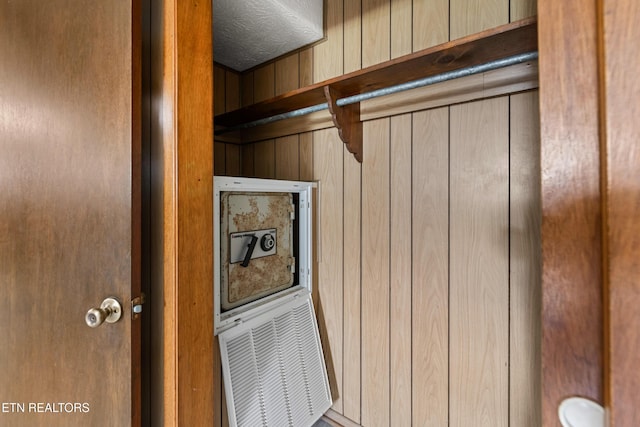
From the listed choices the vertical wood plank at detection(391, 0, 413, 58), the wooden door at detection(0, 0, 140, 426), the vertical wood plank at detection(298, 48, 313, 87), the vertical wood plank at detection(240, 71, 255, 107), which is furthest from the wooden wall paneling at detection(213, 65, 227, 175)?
the vertical wood plank at detection(391, 0, 413, 58)

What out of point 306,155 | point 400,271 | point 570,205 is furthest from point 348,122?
point 570,205

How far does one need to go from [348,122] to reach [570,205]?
3.27 feet

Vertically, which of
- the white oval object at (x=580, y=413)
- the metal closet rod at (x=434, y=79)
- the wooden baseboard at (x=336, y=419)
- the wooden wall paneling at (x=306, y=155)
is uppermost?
the metal closet rod at (x=434, y=79)

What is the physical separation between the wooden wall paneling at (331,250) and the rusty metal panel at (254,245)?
17cm

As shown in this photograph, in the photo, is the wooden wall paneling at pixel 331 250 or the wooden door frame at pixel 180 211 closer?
the wooden door frame at pixel 180 211

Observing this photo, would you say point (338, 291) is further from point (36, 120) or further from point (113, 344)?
point (36, 120)

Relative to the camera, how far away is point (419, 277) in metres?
1.13

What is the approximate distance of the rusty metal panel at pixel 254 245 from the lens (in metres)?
1.07

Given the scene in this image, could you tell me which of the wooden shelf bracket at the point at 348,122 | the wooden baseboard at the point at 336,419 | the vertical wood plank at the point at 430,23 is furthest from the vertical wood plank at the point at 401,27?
the wooden baseboard at the point at 336,419

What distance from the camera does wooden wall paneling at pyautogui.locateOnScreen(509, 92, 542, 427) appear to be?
90cm

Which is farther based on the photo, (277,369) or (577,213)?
(277,369)

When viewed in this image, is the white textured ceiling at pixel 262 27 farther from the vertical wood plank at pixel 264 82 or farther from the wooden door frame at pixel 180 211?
the wooden door frame at pixel 180 211

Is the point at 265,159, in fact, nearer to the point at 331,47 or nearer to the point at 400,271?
the point at 331,47

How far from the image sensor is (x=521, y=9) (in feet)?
2.97
